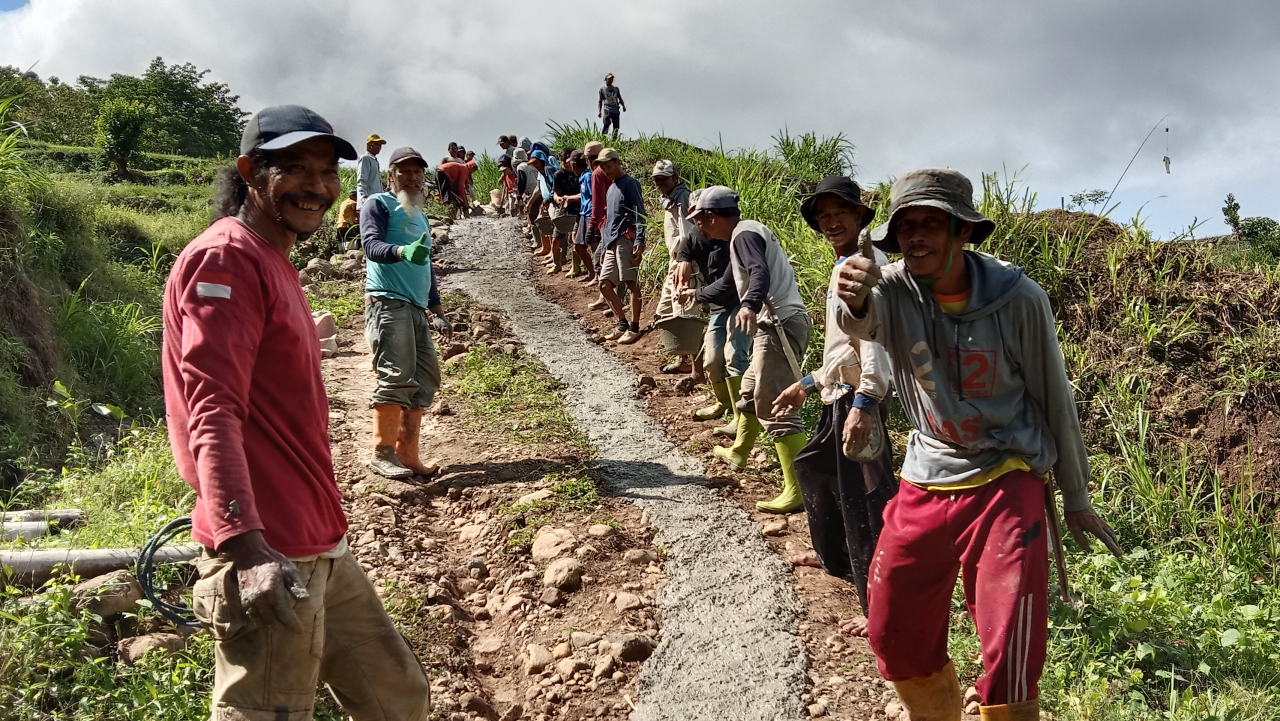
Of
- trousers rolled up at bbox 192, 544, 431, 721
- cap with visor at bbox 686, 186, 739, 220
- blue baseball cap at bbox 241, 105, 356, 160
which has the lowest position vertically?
trousers rolled up at bbox 192, 544, 431, 721

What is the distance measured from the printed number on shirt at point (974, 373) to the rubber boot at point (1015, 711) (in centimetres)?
77

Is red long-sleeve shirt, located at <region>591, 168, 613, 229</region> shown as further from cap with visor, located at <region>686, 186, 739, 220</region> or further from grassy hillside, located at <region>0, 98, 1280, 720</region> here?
cap with visor, located at <region>686, 186, 739, 220</region>

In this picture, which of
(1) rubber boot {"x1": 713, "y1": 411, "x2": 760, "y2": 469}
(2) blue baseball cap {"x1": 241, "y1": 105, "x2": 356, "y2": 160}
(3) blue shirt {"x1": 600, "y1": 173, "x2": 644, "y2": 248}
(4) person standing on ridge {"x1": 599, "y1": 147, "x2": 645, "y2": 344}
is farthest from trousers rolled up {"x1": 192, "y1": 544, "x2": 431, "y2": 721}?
(3) blue shirt {"x1": 600, "y1": 173, "x2": 644, "y2": 248}

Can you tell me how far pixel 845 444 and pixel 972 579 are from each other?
2.49 ft

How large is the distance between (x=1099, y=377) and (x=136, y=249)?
396 inches

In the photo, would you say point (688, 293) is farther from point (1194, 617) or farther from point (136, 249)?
point (136, 249)

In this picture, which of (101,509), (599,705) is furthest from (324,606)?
(101,509)

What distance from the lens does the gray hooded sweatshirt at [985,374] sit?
8.09 feet

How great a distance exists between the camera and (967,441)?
8.20 feet

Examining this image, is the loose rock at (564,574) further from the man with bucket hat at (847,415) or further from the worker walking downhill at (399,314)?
the worker walking downhill at (399,314)

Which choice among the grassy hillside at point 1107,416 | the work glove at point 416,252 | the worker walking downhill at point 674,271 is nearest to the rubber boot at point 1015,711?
the grassy hillside at point 1107,416

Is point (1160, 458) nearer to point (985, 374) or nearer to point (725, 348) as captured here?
point (725, 348)

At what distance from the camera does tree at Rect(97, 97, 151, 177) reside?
18.9 m

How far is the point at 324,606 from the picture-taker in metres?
2.18
